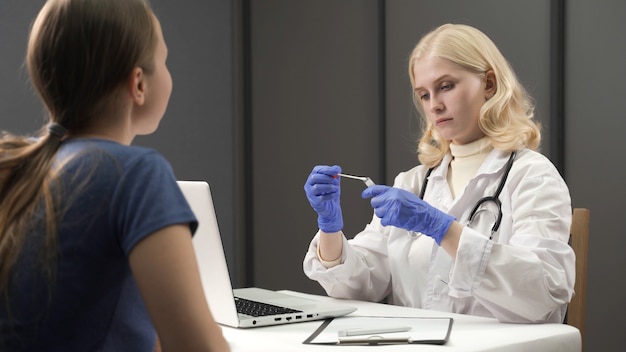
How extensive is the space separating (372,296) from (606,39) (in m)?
1.22

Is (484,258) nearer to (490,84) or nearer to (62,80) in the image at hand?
(490,84)

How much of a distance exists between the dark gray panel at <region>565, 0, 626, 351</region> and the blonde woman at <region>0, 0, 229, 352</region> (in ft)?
6.69

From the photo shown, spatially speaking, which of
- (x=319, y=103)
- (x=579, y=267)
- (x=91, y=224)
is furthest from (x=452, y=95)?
(x=319, y=103)

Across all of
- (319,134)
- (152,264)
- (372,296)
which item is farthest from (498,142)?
(319,134)

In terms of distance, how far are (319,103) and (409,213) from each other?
1.87m

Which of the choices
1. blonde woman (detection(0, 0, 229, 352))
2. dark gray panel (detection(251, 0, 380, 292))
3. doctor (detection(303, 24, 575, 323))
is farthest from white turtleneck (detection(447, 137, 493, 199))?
blonde woman (detection(0, 0, 229, 352))

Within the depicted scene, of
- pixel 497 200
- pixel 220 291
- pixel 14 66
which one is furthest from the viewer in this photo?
pixel 14 66

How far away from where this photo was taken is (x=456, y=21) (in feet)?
9.76

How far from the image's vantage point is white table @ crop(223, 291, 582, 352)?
129cm

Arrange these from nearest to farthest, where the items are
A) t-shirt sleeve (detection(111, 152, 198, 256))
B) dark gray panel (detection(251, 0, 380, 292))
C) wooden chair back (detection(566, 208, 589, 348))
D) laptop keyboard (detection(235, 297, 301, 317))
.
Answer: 1. t-shirt sleeve (detection(111, 152, 198, 256))
2. laptop keyboard (detection(235, 297, 301, 317))
3. wooden chair back (detection(566, 208, 589, 348))
4. dark gray panel (detection(251, 0, 380, 292))

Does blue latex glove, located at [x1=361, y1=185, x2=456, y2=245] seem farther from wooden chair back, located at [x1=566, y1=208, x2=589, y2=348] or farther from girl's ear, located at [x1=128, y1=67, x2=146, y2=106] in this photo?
girl's ear, located at [x1=128, y1=67, x2=146, y2=106]

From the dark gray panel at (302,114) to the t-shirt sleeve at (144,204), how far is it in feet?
8.35

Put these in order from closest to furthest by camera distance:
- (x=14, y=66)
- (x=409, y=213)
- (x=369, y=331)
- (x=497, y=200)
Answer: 1. (x=369, y=331)
2. (x=409, y=213)
3. (x=497, y=200)
4. (x=14, y=66)

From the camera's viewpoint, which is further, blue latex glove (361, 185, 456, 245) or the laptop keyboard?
blue latex glove (361, 185, 456, 245)
